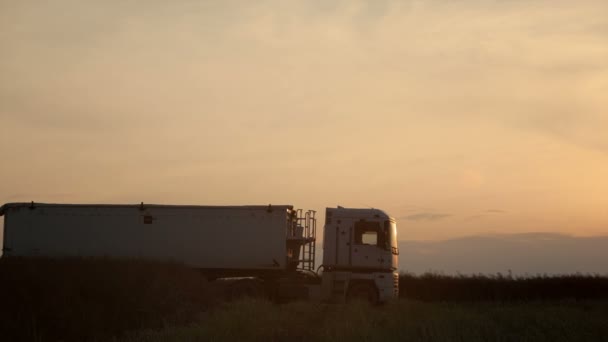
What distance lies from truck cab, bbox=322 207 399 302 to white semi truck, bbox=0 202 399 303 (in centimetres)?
4

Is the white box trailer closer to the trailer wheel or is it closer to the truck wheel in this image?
the trailer wheel

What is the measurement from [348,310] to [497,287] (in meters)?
20.5

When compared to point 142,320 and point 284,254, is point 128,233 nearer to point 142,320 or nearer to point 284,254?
point 284,254

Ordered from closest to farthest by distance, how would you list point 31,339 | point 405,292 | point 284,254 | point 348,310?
point 31,339 < point 348,310 < point 284,254 < point 405,292

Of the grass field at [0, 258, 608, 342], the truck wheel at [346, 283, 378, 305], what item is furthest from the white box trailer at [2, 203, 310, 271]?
the truck wheel at [346, 283, 378, 305]

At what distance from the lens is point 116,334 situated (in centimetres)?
1973

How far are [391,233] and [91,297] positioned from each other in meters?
12.6

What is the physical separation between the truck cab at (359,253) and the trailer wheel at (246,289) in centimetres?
248

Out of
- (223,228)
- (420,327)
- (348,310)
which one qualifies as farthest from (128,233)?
(420,327)

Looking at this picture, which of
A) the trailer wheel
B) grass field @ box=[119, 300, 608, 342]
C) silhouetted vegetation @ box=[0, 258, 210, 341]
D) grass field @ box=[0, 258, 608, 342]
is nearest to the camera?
grass field @ box=[119, 300, 608, 342]

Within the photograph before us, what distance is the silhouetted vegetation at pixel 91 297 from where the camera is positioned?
19.0m

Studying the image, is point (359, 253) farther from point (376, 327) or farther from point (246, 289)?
point (376, 327)

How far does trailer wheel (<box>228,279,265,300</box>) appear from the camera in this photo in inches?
1237

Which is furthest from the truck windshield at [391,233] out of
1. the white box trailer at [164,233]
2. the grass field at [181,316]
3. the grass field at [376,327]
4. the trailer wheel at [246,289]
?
the trailer wheel at [246,289]
